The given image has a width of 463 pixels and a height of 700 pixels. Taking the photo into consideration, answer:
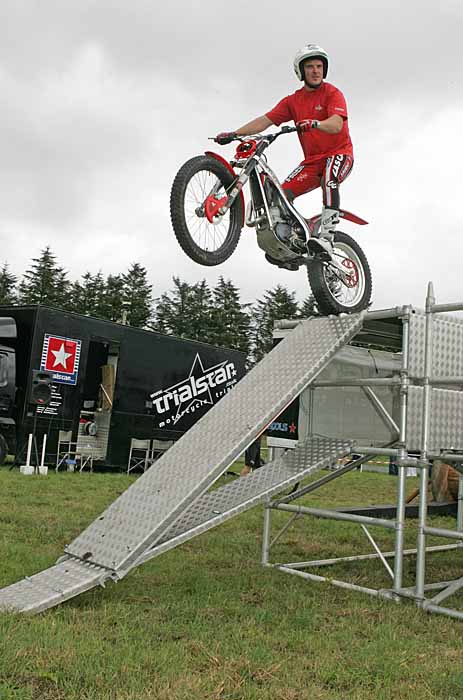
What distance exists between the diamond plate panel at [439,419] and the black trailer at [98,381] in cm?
893

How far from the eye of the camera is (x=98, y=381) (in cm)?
1561

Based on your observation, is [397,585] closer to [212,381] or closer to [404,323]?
[404,323]

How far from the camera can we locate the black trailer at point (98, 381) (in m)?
13.5

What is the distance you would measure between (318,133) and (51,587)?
12.6 feet

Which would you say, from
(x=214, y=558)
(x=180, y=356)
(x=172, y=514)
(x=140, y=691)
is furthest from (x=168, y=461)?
(x=180, y=356)

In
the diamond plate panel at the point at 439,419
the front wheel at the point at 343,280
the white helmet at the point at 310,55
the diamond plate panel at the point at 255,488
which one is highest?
the white helmet at the point at 310,55

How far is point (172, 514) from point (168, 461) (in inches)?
33.3

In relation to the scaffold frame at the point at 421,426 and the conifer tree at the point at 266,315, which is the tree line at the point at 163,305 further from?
the scaffold frame at the point at 421,426

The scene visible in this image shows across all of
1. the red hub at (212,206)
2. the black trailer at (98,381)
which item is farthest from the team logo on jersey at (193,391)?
the red hub at (212,206)

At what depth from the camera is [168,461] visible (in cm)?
570

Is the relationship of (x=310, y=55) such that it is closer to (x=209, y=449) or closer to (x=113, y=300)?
(x=209, y=449)

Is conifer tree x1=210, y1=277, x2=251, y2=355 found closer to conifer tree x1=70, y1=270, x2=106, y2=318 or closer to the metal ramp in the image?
conifer tree x1=70, y1=270, x2=106, y2=318

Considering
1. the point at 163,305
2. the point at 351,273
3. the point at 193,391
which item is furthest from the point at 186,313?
the point at 351,273

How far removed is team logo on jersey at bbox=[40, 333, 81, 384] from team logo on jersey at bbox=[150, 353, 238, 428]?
80.2 inches
